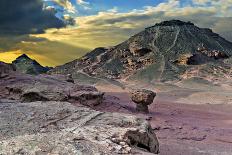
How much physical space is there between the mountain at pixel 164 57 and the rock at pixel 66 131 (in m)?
52.4

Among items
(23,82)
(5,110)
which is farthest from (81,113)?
(23,82)

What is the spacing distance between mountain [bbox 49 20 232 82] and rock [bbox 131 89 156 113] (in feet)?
117

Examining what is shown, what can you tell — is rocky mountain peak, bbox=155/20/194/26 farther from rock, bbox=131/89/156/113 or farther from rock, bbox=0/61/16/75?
rock, bbox=0/61/16/75

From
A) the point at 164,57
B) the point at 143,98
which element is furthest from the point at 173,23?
the point at 143,98

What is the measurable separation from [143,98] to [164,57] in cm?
4344

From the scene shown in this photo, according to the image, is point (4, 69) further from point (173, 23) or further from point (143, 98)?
point (173, 23)

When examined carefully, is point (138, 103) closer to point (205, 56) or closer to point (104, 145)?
point (104, 145)

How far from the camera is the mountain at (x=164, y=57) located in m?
67.9

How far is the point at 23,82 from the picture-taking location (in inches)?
1013

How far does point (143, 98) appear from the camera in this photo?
29.1 metres

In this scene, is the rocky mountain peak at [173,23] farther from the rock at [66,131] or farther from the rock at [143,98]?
the rock at [66,131]

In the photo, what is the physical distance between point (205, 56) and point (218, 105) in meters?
28.4

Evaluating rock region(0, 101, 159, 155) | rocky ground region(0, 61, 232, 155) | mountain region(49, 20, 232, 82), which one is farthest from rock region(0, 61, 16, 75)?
mountain region(49, 20, 232, 82)

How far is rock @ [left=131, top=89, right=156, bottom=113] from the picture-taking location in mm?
29062
